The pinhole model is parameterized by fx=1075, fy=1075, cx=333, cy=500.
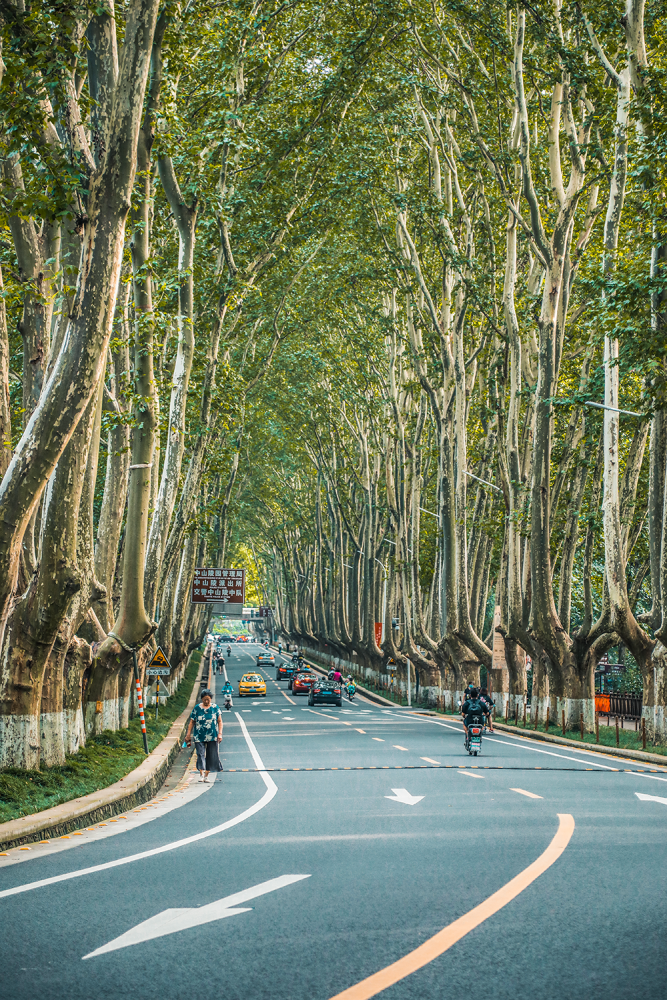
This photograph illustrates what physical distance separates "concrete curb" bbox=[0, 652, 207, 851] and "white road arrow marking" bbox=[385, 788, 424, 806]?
351cm

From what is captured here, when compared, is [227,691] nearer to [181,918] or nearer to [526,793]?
[526,793]

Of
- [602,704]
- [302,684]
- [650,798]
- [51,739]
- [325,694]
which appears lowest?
[302,684]

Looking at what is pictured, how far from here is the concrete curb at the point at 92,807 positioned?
10250 millimetres

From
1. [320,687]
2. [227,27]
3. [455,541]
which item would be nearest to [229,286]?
[227,27]

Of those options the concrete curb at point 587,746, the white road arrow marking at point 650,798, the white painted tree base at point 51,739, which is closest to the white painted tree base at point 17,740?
the white painted tree base at point 51,739

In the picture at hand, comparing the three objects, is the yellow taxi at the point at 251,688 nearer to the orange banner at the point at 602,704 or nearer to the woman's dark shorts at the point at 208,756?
the orange banner at the point at 602,704

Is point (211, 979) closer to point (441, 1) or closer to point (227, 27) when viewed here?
point (227, 27)

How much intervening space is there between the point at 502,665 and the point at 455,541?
4.94 m

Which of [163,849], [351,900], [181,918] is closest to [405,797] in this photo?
[163,849]

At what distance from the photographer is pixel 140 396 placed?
1905cm

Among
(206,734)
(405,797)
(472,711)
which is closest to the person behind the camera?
(405,797)

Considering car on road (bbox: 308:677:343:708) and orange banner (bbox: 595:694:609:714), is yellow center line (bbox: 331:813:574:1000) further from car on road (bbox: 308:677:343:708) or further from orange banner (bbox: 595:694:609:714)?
car on road (bbox: 308:677:343:708)

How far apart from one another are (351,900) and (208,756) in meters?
11.7

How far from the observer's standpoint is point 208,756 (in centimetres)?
1852
